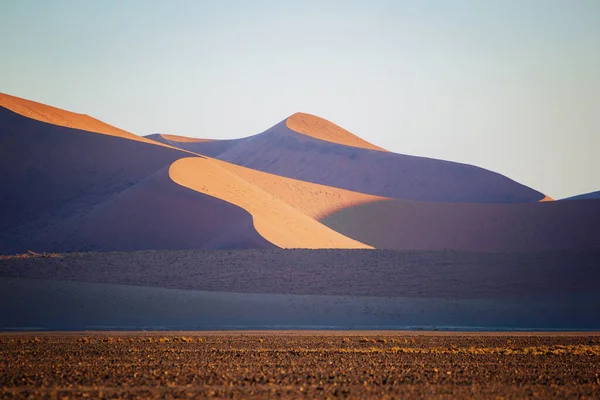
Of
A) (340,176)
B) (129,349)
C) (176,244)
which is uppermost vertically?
(340,176)

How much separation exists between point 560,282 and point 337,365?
27497 millimetres

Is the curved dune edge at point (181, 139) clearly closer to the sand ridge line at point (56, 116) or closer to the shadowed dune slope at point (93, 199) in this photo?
the sand ridge line at point (56, 116)

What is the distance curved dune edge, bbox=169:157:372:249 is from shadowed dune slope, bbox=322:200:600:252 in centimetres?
851

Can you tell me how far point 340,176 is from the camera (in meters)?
98.1

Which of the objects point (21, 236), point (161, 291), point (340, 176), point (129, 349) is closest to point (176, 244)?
point (21, 236)

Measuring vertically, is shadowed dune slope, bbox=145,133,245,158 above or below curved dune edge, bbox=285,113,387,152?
below

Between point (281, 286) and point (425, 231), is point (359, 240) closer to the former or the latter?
point (425, 231)

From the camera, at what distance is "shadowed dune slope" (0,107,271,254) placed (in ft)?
182

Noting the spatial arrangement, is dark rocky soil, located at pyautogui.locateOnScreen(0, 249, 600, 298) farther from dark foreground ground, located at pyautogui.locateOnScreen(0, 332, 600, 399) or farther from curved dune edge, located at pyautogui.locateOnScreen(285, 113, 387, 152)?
curved dune edge, located at pyautogui.locateOnScreen(285, 113, 387, 152)

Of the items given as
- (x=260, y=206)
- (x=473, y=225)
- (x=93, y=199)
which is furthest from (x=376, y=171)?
(x=93, y=199)

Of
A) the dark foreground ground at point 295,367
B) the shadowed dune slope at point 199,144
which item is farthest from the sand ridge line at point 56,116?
the dark foreground ground at point 295,367

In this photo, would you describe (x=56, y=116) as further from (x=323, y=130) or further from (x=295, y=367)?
(x=295, y=367)

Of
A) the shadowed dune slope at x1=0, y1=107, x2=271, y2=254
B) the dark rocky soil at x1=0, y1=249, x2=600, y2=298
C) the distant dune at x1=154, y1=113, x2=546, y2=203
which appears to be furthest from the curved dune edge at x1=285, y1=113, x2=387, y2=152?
the dark rocky soil at x1=0, y1=249, x2=600, y2=298

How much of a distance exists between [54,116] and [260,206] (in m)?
25.1
